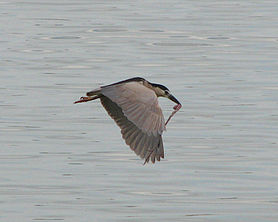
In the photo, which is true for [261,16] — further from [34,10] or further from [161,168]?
[161,168]

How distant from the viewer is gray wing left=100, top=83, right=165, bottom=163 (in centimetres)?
781

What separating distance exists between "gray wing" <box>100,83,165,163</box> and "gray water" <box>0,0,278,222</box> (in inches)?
34.1

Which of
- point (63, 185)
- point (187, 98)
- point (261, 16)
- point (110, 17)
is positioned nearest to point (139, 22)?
point (110, 17)

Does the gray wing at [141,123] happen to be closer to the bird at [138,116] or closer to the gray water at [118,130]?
the bird at [138,116]

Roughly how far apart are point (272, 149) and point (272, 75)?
181 inches

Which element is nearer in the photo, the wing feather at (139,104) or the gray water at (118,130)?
the wing feather at (139,104)

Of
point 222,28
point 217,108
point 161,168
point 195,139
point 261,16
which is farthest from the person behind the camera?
point 261,16

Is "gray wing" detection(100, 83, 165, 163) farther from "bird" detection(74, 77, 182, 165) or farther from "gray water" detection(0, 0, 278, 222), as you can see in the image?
"gray water" detection(0, 0, 278, 222)

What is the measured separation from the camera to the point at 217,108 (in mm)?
13117

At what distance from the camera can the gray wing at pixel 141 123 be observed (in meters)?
7.81

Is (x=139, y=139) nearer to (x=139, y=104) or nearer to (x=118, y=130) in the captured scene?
(x=139, y=104)

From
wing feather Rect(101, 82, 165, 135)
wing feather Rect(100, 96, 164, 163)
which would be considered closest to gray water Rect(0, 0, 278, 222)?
wing feather Rect(100, 96, 164, 163)

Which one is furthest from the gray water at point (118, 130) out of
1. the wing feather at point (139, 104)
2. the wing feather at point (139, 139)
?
the wing feather at point (139, 104)

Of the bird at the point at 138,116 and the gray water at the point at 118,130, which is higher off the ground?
the bird at the point at 138,116
